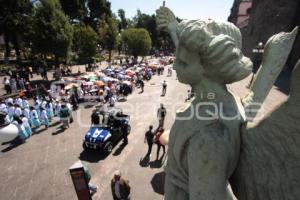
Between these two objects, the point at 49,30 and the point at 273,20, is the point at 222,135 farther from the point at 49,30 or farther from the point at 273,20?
the point at 273,20

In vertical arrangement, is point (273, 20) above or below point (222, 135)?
above

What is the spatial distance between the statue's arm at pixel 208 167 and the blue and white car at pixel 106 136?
29.1 feet

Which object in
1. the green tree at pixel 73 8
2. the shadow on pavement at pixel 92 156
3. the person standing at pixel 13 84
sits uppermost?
the green tree at pixel 73 8

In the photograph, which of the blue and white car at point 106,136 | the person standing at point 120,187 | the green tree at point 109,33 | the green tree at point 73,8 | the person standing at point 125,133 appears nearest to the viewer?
the person standing at point 120,187

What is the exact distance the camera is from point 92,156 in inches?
389

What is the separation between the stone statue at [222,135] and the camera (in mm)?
1157

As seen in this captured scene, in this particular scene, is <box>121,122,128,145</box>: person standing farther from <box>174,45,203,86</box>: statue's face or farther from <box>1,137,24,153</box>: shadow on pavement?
<box>174,45,203,86</box>: statue's face

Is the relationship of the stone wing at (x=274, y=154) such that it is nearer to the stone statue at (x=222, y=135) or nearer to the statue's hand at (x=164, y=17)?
the stone statue at (x=222, y=135)

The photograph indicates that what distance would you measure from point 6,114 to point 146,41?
33.9 m

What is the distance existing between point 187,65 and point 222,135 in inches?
18.6

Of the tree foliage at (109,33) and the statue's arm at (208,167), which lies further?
the tree foliage at (109,33)

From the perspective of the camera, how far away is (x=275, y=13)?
34.8 m

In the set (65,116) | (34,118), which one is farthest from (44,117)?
(65,116)

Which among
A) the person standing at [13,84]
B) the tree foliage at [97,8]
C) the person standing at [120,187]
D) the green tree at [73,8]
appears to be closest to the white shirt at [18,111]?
the person standing at [120,187]
